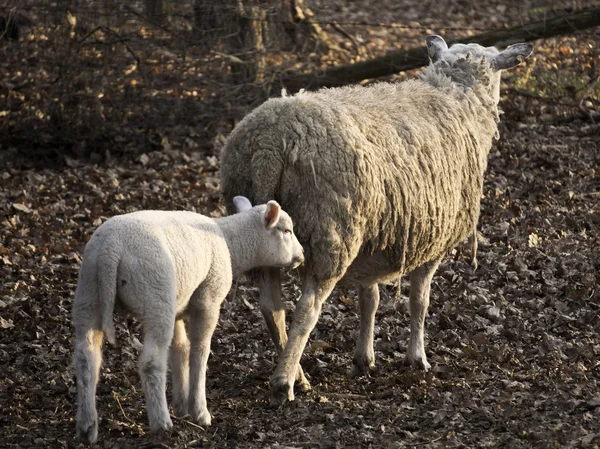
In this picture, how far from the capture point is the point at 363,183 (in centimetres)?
607

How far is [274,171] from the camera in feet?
19.7

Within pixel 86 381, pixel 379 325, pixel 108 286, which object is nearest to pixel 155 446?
pixel 86 381

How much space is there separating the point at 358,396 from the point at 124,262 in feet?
6.44

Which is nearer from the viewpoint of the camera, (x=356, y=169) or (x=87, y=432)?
(x=87, y=432)

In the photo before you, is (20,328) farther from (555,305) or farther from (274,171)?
(555,305)

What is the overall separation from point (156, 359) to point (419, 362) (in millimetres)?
2446

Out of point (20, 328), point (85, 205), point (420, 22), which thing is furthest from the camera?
point (420, 22)

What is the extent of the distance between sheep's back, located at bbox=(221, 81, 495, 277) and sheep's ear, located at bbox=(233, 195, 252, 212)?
3.6 inches

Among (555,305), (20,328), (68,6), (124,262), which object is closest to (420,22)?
(68,6)

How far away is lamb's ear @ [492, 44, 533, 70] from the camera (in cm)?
776

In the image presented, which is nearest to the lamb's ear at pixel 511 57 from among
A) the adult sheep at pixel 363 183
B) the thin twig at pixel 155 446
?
the adult sheep at pixel 363 183

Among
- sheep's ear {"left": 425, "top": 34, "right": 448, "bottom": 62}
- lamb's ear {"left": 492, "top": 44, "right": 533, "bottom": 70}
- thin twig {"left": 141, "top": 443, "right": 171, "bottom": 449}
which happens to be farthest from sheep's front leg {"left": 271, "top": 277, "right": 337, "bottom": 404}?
lamb's ear {"left": 492, "top": 44, "right": 533, "bottom": 70}

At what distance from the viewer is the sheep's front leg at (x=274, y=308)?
20.7ft

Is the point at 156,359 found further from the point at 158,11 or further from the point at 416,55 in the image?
the point at 416,55
